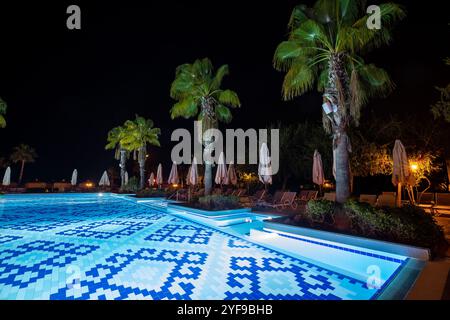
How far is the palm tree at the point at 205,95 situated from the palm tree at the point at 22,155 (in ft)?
104

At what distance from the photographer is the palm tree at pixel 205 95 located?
11.8 m

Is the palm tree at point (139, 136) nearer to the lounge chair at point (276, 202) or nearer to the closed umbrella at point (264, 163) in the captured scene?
the closed umbrella at point (264, 163)

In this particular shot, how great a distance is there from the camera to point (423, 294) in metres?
2.82

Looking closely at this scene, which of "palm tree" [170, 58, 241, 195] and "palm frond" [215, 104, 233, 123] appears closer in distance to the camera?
"palm tree" [170, 58, 241, 195]

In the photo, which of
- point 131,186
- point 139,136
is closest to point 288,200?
point 139,136

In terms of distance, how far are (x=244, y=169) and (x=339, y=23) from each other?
14224 millimetres

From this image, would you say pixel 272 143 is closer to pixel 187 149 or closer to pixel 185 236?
pixel 187 149

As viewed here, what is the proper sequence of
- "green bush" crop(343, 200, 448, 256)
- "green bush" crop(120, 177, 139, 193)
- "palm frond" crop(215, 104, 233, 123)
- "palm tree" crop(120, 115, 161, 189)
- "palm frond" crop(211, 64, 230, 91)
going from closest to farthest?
"green bush" crop(343, 200, 448, 256), "palm frond" crop(211, 64, 230, 91), "palm frond" crop(215, 104, 233, 123), "palm tree" crop(120, 115, 161, 189), "green bush" crop(120, 177, 139, 193)

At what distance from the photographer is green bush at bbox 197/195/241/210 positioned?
10539 millimetres

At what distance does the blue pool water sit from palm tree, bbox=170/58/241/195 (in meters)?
5.80

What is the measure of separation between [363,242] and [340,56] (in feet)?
16.8

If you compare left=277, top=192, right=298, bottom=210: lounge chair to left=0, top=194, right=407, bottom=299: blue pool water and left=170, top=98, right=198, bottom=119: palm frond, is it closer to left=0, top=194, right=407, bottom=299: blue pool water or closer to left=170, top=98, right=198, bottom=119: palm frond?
left=0, top=194, right=407, bottom=299: blue pool water

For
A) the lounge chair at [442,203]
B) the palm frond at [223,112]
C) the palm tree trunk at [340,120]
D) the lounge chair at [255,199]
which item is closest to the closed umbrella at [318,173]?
the lounge chair at [255,199]

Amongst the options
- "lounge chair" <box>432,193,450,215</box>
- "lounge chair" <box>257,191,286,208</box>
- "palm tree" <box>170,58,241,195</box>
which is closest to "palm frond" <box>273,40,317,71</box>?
"palm tree" <box>170,58,241,195</box>
